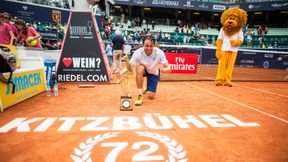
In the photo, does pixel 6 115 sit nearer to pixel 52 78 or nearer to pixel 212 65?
pixel 52 78

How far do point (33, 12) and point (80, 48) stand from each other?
59.9 feet

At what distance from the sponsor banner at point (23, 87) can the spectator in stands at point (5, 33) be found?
1940mm

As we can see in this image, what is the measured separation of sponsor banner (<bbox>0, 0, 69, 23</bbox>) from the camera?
1970 cm

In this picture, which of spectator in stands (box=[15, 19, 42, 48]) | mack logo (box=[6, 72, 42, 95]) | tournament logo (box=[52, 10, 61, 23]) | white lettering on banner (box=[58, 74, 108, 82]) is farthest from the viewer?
tournament logo (box=[52, 10, 61, 23])

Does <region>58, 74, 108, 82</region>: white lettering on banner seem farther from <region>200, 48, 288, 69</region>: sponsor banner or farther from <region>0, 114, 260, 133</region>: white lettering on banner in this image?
<region>200, 48, 288, 69</region>: sponsor banner

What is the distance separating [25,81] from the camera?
474 cm

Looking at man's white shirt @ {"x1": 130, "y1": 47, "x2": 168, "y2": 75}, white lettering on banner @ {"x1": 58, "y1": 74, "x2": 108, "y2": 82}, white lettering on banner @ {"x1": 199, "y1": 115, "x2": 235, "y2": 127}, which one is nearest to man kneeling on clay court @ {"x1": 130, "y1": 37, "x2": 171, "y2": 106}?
man's white shirt @ {"x1": 130, "y1": 47, "x2": 168, "y2": 75}

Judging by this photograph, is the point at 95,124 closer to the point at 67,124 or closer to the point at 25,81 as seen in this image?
the point at 67,124

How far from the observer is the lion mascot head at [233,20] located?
7.26m

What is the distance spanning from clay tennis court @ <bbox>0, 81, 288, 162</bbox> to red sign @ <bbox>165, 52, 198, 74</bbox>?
3.41 metres

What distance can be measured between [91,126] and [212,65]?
17868 mm

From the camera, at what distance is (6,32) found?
21.3 ft

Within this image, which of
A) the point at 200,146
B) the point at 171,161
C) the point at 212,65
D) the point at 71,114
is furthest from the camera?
the point at 212,65

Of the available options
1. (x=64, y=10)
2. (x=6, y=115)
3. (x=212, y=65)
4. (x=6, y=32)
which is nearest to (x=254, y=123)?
(x=6, y=115)
